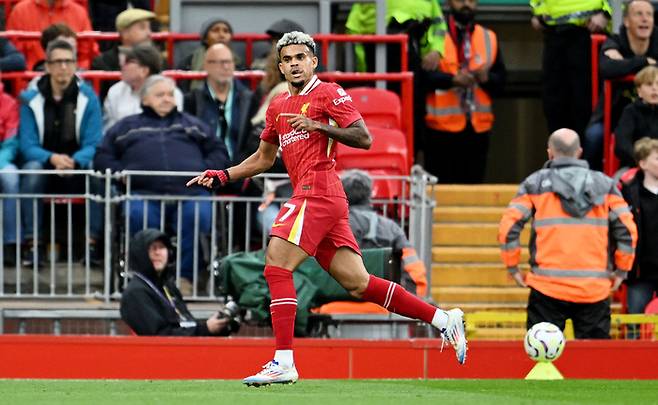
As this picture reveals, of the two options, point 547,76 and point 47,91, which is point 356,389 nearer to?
point 47,91

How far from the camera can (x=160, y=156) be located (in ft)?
51.9

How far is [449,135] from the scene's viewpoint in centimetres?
1845

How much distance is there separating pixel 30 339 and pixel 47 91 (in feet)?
9.16

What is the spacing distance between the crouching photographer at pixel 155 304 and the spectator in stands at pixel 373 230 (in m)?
1.14

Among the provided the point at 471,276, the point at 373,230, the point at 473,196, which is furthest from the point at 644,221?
the point at 473,196

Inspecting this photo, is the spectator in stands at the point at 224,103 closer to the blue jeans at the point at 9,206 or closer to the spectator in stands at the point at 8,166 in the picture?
the spectator in stands at the point at 8,166

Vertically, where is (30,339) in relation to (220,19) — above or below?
below

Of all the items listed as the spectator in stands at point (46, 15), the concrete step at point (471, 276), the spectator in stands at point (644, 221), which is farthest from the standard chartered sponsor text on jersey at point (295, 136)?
the spectator in stands at point (46, 15)

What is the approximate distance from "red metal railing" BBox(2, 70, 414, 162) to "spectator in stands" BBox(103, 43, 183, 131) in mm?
528

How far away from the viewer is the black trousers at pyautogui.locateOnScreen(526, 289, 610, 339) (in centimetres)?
1444

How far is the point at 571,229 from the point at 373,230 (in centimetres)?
150

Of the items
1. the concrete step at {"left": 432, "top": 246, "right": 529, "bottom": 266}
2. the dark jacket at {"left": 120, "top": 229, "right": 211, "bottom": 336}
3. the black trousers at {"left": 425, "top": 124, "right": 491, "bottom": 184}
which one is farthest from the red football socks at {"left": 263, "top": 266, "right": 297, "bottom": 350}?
the black trousers at {"left": 425, "top": 124, "right": 491, "bottom": 184}

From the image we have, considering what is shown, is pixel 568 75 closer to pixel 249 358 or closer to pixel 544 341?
pixel 249 358

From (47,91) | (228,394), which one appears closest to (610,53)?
(47,91)
